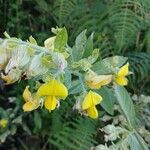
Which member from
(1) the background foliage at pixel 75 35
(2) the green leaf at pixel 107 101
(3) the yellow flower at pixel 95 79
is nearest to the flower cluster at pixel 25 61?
(3) the yellow flower at pixel 95 79

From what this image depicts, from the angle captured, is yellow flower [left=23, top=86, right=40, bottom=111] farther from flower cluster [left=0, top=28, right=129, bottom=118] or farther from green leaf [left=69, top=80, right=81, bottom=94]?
green leaf [left=69, top=80, right=81, bottom=94]

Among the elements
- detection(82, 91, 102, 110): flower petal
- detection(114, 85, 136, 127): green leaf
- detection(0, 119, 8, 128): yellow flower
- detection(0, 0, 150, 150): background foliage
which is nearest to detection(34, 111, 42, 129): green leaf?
detection(0, 0, 150, 150): background foliage

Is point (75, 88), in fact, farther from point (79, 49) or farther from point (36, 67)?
point (36, 67)

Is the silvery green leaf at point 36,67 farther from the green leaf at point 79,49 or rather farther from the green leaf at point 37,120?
the green leaf at point 37,120

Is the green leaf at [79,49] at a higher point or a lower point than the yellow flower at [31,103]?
higher

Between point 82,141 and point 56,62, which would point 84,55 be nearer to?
point 56,62

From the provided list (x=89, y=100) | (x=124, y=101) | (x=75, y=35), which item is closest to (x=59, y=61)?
(x=89, y=100)

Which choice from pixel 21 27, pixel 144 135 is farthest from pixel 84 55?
pixel 21 27
